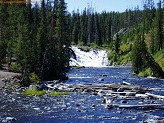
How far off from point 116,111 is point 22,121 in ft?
31.4

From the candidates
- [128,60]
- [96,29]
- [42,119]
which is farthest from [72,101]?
[96,29]

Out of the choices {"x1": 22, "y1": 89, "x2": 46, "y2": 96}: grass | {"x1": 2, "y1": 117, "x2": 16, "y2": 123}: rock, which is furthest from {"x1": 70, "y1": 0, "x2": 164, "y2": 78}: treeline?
{"x1": 2, "y1": 117, "x2": 16, "y2": 123}: rock

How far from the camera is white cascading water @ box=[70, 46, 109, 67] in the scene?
134m

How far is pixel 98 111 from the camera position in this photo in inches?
1315

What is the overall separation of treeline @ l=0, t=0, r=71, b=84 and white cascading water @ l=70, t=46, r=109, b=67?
50.6 meters

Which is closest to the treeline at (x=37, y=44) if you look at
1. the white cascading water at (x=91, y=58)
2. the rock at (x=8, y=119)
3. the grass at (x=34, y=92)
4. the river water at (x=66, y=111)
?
the grass at (x=34, y=92)

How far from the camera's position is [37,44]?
64750 mm

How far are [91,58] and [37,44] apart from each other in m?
77.9

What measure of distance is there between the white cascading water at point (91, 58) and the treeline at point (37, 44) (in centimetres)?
5064

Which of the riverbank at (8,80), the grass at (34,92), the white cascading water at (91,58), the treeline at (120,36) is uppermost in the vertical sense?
the treeline at (120,36)

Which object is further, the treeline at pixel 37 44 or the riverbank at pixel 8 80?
the treeline at pixel 37 44

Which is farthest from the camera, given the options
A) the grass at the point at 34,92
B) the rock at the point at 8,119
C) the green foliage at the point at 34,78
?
the green foliage at the point at 34,78

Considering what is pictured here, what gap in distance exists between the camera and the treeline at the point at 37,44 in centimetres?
6022

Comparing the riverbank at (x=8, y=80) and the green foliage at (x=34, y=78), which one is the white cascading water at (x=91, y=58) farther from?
the riverbank at (x=8, y=80)
